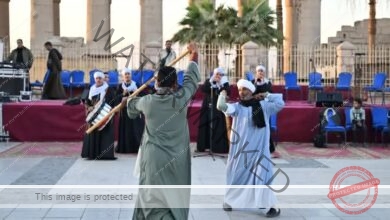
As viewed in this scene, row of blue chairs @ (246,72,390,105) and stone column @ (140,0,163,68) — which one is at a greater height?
stone column @ (140,0,163,68)

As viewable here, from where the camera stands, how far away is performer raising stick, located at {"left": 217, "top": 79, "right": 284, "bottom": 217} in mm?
7984

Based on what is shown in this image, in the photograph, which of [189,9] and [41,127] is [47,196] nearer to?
[41,127]

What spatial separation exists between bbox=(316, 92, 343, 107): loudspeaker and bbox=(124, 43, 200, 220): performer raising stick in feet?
35.1

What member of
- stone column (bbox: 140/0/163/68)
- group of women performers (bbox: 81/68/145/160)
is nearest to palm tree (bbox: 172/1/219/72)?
stone column (bbox: 140/0/163/68)

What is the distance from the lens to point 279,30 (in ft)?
112

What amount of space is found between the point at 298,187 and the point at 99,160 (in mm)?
4833

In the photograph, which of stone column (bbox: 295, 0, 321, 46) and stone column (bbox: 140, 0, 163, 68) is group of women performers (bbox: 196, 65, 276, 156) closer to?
stone column (bbox: 140, 0, 163, 68)

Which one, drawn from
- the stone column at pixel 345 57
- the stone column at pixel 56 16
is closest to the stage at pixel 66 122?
the stone column at pixel 345 57

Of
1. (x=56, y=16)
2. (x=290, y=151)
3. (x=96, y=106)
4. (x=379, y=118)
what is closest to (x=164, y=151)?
(x=96, y=106)

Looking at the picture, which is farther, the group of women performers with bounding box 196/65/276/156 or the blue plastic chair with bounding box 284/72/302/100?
the blue plastic chair with bounding box 284/72/302/100

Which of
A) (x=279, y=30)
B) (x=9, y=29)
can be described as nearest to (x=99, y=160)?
(x=279, y=30)

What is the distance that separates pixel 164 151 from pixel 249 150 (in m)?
2.34

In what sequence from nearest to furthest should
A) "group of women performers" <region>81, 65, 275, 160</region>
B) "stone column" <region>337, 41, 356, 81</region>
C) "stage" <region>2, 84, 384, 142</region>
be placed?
"group of women performers" <region>81, 65, 275, 160</region>, "stage" <region>2, 84, 384, 142</region>, "stone column" <region>337, 41, 356, 81</region>

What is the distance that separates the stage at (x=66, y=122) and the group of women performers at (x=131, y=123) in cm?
142
